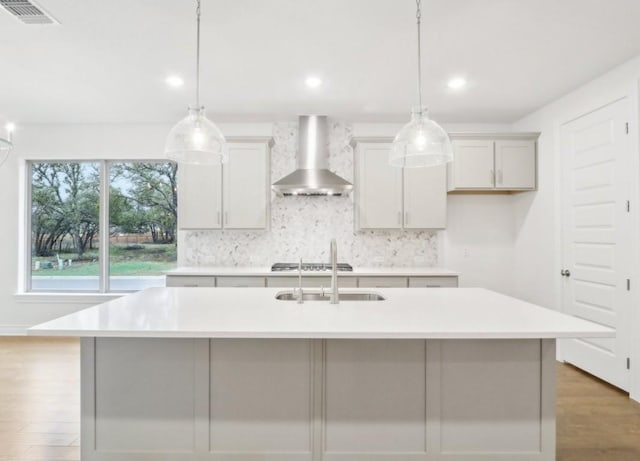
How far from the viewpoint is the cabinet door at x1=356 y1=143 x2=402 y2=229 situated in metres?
4.23

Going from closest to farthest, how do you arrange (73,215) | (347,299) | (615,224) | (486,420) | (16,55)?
(486,420), (347,299), (16,55), (615,224), (73,215)

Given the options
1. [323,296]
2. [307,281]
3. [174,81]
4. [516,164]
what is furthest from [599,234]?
[174,81]

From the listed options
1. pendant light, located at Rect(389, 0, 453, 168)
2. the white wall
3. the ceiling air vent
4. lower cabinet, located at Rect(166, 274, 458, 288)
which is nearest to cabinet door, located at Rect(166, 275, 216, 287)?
lower cabinet, located at Rect(166, 274, 458, 288)

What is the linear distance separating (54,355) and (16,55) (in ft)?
9.48

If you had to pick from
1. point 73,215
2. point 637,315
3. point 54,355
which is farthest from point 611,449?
point 73,215

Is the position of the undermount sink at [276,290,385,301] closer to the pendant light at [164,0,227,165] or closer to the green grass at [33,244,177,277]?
the pendant light at [164,0,227,165]

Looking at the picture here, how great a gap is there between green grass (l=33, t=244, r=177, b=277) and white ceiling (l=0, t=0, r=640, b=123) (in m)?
1.72

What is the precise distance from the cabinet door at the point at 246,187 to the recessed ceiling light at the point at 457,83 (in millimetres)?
2023

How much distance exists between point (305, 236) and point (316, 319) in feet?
9.16

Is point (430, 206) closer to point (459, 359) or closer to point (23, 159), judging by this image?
point (459, 359)

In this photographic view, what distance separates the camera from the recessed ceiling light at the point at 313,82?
331 cm

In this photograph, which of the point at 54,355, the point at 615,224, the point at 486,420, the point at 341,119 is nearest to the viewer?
the point at 486,420

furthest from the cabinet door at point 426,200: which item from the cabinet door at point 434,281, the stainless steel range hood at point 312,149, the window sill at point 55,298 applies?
the window sill at point 55,298

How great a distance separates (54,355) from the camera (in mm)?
3939
